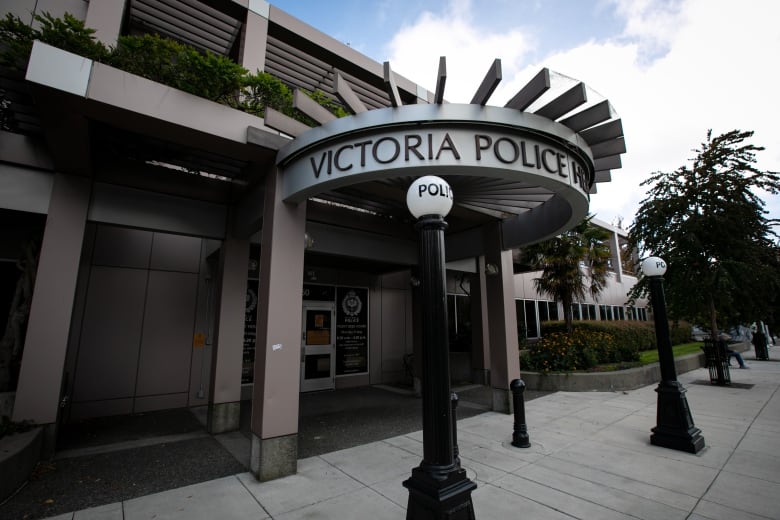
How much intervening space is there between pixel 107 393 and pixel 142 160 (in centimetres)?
492

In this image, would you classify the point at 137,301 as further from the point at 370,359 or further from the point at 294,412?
the point at 370,359

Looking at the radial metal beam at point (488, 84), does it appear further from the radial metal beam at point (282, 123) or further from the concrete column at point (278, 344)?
the concrete column at point (278, 344)

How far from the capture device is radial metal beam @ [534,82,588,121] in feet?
13.3

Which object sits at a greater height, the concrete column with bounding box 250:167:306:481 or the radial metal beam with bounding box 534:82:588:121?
the radial metal beam with bounding box 534:82:588:121

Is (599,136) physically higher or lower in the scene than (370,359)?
higher

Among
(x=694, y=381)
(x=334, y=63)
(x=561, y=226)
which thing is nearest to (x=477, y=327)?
(x=561, y=226)

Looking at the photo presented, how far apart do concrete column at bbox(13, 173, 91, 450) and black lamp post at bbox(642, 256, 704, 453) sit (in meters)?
8.76

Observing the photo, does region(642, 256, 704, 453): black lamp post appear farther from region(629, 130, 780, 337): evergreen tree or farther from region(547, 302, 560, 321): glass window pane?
region(547, 302, 560, 321): glass window pane

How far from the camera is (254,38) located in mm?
8234

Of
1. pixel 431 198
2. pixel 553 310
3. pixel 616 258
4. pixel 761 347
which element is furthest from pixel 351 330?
pixel 616 258

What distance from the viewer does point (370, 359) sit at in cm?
1142

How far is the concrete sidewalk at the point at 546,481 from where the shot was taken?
3.56m

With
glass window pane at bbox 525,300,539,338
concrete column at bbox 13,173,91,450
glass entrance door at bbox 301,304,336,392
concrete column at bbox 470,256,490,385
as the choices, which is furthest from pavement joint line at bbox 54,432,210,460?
glass window pane at bbox 525,300,539,338

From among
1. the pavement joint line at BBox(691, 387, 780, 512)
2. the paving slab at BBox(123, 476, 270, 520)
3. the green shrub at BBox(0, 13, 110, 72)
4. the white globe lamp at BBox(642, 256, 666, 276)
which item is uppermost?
the green shrub at BBox(0, 13, 110, 72)
